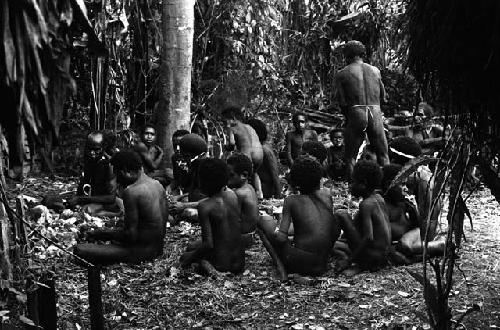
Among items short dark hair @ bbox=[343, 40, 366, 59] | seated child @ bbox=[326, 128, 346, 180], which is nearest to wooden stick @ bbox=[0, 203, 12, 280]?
short dark hair @ bbox=[343, 40, 366, 59]

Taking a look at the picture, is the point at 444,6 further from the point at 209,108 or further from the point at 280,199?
the point at 209,108

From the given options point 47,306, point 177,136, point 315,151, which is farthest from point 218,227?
point 315,151

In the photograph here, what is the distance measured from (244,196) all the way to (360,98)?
120 inches

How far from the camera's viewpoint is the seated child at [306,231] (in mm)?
5676

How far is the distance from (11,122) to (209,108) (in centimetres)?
884

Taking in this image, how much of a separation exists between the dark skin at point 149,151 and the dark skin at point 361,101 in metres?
2.49

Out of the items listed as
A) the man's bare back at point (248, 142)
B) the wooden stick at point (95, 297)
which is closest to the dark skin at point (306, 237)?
the wooden stick at point (95, 297)

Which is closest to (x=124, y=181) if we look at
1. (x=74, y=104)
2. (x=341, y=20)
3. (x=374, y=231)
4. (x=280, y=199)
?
(x=374, y=231)

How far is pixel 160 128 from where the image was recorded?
9359mm

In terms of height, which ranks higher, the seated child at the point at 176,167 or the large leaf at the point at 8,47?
the large leaf at the point at 8,47

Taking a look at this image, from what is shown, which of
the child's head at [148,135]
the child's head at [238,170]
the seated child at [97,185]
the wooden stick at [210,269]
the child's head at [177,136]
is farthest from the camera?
the child's head at [148,135]

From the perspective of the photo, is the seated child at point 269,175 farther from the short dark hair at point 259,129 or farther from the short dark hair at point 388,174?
the short dark hair at point 388,174

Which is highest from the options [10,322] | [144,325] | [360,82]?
[360,82]

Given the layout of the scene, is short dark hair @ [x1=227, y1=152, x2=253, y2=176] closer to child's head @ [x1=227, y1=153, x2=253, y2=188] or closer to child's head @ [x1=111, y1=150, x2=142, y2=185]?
child's head @ [x1=227, y1=153, x2=253, y2=188]
